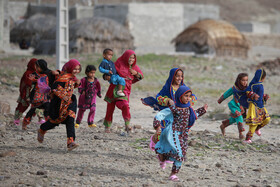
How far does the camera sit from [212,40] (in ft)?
91.3

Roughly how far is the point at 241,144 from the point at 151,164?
2.01 m

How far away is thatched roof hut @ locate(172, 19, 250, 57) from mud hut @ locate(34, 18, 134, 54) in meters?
3.93

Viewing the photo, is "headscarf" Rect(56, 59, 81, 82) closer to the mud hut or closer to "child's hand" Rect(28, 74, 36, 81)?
"child's hand" Rect(28, 74, 36, 81)

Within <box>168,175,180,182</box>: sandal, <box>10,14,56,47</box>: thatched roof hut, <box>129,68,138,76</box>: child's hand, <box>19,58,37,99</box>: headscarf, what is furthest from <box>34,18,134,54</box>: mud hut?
<box>168,175,180,182</box>: sandal

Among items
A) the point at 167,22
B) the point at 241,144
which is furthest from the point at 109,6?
the point at 241,144

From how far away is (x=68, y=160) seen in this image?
5738 millimetres

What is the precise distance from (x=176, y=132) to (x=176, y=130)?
22mm

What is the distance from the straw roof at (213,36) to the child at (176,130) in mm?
23044

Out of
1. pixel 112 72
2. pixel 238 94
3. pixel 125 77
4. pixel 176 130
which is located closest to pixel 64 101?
pixel 112 72

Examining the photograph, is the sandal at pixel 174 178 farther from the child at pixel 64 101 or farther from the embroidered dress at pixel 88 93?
the embroidered dress at pixel 88 93

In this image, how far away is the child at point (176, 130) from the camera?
5074mm

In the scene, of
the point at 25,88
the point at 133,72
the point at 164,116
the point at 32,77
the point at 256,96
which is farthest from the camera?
the point at 25,88

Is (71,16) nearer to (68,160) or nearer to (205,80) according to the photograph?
(205,80)

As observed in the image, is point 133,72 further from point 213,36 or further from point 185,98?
point 213,36
